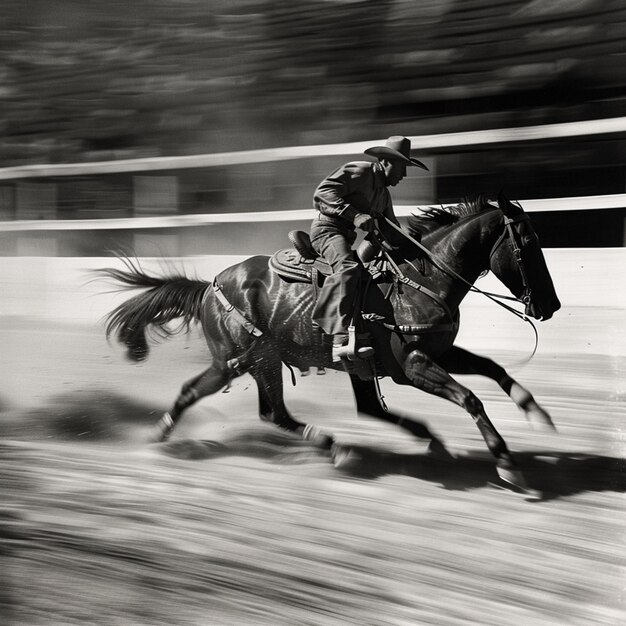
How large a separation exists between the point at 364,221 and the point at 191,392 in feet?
3.67

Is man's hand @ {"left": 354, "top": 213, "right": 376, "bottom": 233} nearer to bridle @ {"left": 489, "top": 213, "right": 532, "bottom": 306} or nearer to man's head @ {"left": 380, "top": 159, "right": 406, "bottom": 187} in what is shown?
man's head @ {"left": 380, "top": 159, "right": 406, "bottom": 187}

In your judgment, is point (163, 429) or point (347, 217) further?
point (163, 429)

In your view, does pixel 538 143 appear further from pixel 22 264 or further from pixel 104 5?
pixel 22 264

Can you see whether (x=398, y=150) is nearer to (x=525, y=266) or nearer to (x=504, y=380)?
(x=525, y=266)

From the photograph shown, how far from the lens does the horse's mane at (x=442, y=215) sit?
130 inches

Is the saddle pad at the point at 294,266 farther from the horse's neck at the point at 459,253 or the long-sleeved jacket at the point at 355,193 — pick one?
the horse's neck at the point at 459,253

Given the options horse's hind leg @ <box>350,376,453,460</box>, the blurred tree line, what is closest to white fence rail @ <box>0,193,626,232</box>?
the blurred tree line

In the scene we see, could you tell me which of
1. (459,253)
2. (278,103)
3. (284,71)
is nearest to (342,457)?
(459,253)

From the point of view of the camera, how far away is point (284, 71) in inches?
139

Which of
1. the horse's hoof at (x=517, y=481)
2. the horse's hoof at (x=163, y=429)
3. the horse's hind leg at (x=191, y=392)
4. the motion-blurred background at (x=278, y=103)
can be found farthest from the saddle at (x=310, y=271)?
the horse's hoof at (x=163, y=429)

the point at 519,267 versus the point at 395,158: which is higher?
the point at 395,158

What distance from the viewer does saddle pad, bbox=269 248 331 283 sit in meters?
3.49

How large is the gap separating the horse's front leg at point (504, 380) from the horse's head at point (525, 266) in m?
0.27

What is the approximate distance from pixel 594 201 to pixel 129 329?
2100mm
